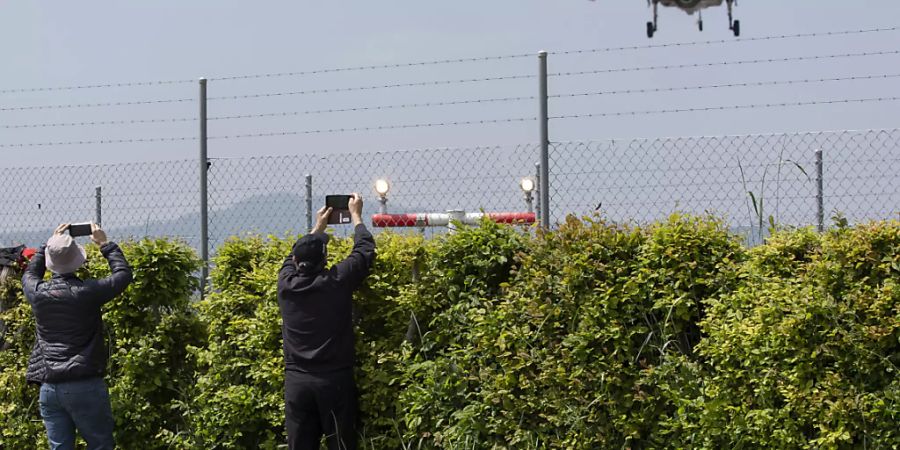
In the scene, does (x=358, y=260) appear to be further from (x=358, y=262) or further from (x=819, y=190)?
(x=819, y=190)

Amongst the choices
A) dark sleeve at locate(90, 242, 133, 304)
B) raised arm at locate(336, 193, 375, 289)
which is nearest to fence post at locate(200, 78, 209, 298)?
dark sleeve at locate(90, 242, 133, 304)

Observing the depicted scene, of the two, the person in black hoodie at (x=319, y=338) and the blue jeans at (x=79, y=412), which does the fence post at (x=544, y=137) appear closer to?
the person in black hoodie at (x=319, y=338)

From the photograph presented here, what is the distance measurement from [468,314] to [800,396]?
186 centimetres

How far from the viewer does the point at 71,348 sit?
21.7ft

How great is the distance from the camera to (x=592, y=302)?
5.86 meters

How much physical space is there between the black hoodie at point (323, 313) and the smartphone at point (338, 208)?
1.14 feet

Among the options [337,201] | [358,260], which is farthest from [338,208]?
[358,260]

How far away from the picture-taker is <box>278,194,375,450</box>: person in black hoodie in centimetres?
612

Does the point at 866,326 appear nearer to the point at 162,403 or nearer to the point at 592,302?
the point at 592,302

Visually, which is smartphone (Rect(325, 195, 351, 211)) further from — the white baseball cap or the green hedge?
the white baseball cap

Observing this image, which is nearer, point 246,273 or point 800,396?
point 800,396

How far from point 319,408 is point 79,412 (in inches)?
62.1

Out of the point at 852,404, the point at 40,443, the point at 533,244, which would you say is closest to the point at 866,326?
the point at 852,404

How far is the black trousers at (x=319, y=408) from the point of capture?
617 centimetres
